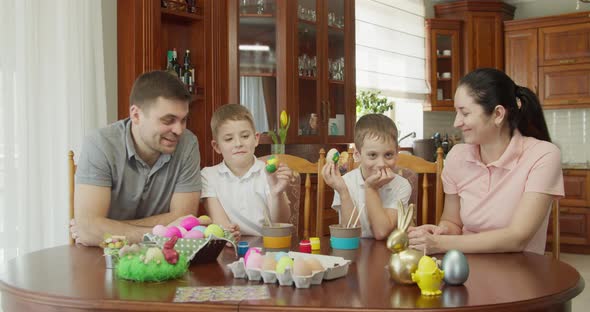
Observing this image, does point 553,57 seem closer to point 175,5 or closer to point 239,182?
point 175,5

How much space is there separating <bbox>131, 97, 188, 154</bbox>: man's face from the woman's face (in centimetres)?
85

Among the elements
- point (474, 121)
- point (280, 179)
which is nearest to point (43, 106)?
point (280, 179)

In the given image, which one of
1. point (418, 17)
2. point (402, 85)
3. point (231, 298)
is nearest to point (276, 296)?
point (231, 298)

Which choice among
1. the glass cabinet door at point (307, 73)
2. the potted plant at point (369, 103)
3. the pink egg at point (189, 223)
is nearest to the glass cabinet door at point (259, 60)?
the glass cabinet door at point (307, 73)

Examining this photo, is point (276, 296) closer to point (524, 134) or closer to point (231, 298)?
point (231, 298)

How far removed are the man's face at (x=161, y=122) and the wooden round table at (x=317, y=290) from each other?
0.54 meters

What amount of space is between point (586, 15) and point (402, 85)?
1880 millimetres

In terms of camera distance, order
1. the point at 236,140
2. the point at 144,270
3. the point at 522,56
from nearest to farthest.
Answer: the point at 144,270, the point at 236,140, the point at 522,56

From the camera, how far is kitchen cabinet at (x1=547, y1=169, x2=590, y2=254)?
6223 millimetres

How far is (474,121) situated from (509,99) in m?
0.13

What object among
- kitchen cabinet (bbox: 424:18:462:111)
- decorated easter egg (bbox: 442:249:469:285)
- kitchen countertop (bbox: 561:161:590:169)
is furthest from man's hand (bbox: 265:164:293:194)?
kitchen countertop (bbox: 561:161:590:169)

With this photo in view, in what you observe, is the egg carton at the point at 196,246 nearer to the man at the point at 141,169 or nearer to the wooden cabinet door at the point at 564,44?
the man at the point at 141,169

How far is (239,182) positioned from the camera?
7.70 ft

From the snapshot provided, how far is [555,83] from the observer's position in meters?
6.58
